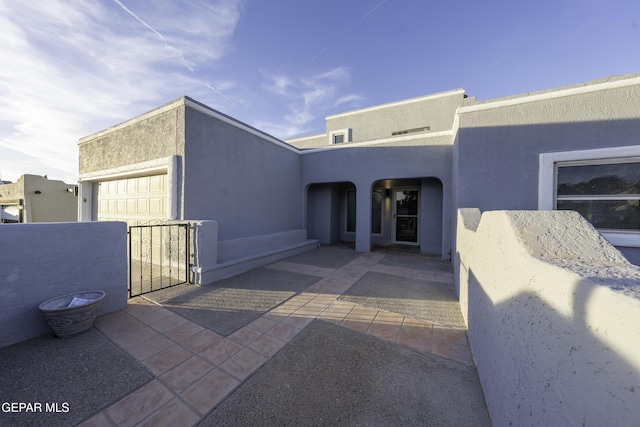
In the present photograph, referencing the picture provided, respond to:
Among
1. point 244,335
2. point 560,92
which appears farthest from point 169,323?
point 560,92

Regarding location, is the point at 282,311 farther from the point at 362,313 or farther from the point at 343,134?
→ the point at 343,134

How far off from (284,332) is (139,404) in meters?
1.46

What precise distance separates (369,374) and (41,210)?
1802 centimetres

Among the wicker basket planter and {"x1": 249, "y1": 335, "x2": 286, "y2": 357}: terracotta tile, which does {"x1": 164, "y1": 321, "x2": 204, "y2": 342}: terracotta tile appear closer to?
{"x1": 249, "y1": 335, "x2": 286, "y2": 357}: terracotta tile

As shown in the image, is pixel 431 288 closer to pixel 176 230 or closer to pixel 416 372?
pixel 416 372

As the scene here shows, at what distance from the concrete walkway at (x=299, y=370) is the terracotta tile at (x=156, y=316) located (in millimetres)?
15

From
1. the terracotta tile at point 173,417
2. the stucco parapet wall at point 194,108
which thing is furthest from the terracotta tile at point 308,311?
the stucco parapet wall at point 194,108

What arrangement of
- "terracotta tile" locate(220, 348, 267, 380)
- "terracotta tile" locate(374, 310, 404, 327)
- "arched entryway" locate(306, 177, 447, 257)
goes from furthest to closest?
"arched entryway" locate(306, 177, 447, 257) → "terracotta tile" locate(374, 310, 404, 327) → "terracotta tile" locate(220, 348, 267, 380)

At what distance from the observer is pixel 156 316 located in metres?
3.24

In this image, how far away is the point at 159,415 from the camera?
5.77 ft

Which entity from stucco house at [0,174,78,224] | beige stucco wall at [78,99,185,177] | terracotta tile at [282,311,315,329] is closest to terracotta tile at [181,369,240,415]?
terracotta tile at [282,311,315,329]

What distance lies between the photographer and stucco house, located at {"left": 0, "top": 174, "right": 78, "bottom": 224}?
11422mm

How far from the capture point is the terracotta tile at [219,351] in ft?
7.82

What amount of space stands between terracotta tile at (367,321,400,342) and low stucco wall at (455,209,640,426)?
972 millimetres
